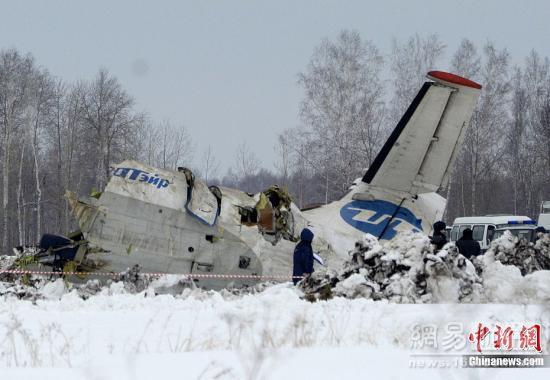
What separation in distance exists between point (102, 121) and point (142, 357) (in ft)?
114

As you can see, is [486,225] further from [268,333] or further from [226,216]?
[268,333]

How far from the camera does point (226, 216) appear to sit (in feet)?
41.6

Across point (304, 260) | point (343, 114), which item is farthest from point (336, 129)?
point (304, 260)

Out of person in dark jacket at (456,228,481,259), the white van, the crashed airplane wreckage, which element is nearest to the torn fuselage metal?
the crashed airplane wreckage

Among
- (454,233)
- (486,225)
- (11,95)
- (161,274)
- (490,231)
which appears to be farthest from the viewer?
(11,95)

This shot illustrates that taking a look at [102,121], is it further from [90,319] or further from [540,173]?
[90,319]

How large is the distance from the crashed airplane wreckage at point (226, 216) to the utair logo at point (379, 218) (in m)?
0.06

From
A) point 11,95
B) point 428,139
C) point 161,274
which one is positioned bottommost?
point 161,274

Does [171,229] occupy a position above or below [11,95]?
below

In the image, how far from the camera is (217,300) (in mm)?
9195

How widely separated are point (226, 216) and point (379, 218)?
3.26 metres

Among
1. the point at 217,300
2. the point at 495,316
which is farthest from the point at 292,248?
the point at 495,316

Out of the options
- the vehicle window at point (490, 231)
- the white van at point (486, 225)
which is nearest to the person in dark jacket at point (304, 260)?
the white van at point (486, 225)

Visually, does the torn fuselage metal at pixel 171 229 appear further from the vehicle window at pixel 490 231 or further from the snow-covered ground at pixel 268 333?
the vehicle window at pixel 490 231
